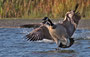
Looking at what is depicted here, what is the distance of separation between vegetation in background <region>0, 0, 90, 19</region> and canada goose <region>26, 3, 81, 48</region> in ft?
→ 25.8

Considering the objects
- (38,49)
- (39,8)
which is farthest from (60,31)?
(39,8)

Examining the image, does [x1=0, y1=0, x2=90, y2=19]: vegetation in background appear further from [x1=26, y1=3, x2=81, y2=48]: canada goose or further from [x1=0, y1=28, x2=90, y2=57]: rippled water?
[x1=26, y1=3, x2=81, y2=48]: canada goose

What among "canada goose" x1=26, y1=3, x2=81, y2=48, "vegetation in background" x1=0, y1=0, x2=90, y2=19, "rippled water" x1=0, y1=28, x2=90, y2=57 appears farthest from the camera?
"vegetation in background" x1=0, y1=0, x2=90, y2=19

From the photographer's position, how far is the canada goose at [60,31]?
11.3m

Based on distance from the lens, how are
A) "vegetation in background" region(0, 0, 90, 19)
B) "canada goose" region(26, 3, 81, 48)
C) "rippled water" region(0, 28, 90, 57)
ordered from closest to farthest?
"rippled water" region(0, 28, 90, 57)
"canada goose" region(26, 3, 81, 48)
"vegetation in background" region(0, 0, 90, 19)

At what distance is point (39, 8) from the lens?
20594 millimetres

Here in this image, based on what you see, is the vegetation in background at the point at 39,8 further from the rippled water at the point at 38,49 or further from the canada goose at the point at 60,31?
the canada goose at the point at 60,31

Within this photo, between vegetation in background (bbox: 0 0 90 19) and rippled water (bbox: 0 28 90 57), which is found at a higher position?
vegetation in background (bbox: 0 0 90 19)

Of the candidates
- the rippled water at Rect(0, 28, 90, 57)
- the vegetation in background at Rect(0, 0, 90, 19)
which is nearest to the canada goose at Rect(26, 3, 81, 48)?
the rippled water at Rect(0, 28, 90, 57)

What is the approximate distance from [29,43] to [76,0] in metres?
7.72

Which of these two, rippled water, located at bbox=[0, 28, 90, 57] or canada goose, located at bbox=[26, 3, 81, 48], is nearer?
rippled water, located at bbox=[0, 28, 90, 57]

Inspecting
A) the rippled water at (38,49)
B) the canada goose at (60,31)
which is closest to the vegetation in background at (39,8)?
the rippled water at (38,49)

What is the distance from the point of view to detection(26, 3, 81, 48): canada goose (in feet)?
37.1

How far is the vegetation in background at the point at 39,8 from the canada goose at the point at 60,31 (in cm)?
788
